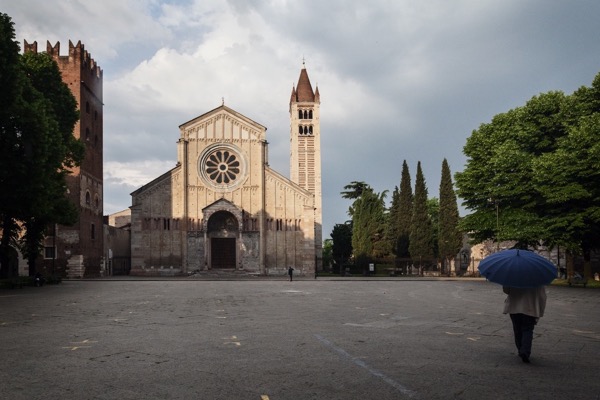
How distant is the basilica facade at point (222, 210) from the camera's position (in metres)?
49.8

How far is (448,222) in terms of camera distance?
54844 mm

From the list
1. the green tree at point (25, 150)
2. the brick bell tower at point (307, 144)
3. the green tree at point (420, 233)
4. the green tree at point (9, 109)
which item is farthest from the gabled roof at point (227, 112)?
the green tree at point (9, 109)

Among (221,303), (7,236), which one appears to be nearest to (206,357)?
(221,303)

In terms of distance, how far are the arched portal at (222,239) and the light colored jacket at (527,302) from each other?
43.6 metres

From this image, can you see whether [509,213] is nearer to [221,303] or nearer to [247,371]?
[221,303]

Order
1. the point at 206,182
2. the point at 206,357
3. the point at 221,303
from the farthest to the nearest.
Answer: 1. the point at 206,182
2. the point at 221,303
3. the point at 206,357

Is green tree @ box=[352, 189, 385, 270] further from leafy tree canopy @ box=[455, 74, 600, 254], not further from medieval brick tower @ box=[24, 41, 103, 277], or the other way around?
medieval brick tower @ box=[24, 41, 103, 277]

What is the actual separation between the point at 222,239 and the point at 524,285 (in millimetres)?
44666

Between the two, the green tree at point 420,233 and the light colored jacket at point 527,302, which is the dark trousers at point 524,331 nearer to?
the light colored jacket at point 527,302

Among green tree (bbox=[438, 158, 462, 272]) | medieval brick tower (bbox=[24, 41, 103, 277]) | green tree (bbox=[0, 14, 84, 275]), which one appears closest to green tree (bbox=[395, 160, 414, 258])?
green tree (bbox=[438, 158, 462, 272])

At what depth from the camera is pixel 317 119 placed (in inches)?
2741

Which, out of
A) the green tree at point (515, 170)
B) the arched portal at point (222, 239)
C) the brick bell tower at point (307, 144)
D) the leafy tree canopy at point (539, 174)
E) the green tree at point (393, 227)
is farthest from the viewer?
the brick bell tower at point (307, 144)

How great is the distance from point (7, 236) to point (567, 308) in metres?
27.9

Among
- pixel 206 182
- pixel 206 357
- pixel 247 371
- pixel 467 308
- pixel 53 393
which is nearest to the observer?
pixel 53 393
